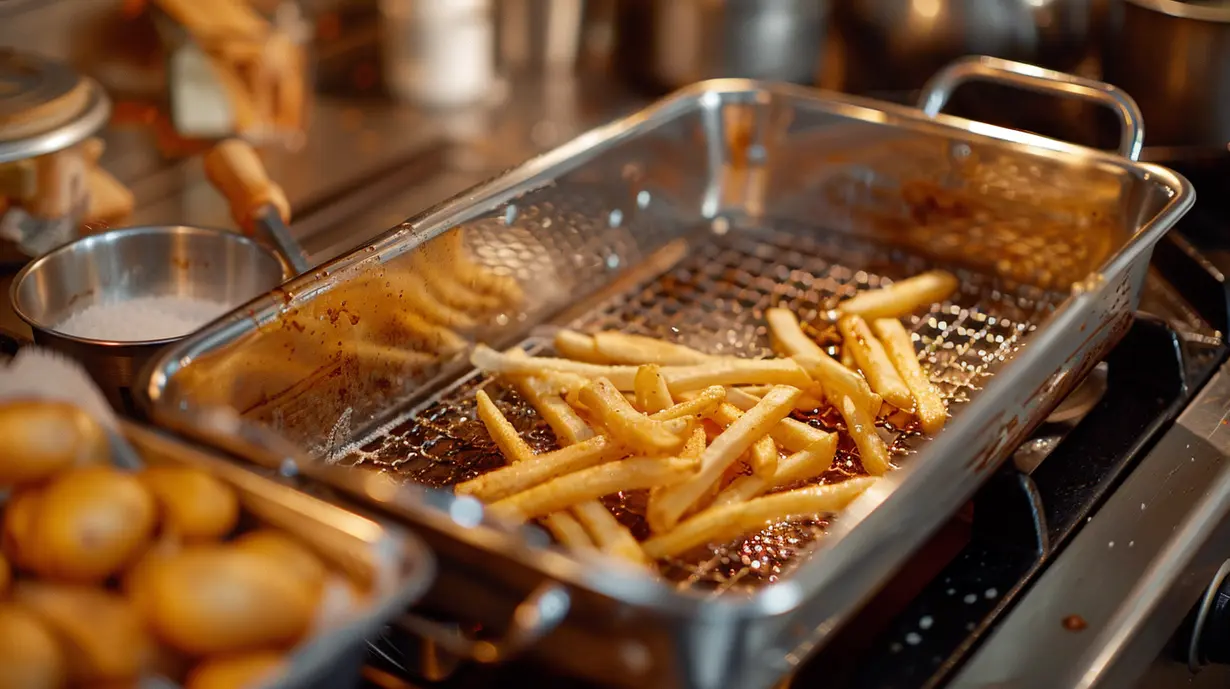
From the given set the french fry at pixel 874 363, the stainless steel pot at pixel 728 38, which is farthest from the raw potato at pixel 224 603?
the stainless steel pot at pixel 728 38

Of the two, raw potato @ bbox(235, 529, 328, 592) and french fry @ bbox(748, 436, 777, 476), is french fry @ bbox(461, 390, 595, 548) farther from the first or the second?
raw potato @ bbox(235, 529, 328, 592)

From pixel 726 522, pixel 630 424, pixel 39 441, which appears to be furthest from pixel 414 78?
pixel 39 441

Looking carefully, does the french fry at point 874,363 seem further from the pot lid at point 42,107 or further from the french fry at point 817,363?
the pot lid at point 42,107

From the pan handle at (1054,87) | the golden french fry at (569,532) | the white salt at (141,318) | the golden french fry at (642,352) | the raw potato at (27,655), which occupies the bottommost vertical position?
the golden french fry at (642,352)

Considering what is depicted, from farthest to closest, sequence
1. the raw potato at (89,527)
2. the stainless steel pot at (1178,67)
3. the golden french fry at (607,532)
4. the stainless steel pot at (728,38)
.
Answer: the stainless steel pot at (728,38), the stainless steel pot at (1178,67), the golden french fry at (607,532), the raw potato at (89,527)

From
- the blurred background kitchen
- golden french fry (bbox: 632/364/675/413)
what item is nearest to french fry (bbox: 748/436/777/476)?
golden french fry (bbox: 632/364/675/413)

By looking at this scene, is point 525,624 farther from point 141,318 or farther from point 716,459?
point 141,318
